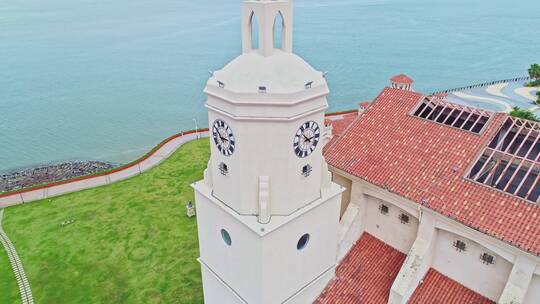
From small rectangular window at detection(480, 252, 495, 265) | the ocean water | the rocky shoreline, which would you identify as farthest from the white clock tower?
the ocean water

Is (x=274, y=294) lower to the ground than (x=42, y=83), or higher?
higher

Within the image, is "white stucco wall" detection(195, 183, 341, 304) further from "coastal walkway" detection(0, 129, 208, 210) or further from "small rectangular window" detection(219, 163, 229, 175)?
"coastal walkway" detection(0, 129, 208, 210)

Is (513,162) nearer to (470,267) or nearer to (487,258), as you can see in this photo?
(487,258)

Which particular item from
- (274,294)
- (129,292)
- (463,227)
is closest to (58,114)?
(129,292)

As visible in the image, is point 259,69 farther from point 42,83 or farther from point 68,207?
point 42,83

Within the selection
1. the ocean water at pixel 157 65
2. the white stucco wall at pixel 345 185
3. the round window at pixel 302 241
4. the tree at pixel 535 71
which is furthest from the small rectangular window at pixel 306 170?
the tree at pixel 535 71
